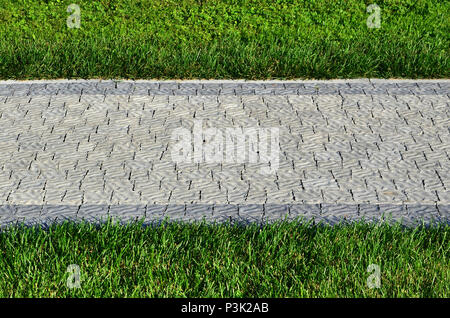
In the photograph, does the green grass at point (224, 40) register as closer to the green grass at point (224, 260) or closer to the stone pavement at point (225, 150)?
the stone pavement at point (225, 150)

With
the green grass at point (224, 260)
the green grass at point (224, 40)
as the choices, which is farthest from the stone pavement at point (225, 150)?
the green grass at point (224, 260)

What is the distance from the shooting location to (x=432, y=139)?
6.97 meters

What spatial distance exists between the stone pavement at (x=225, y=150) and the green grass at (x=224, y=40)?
0.28 m

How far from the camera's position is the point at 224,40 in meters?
9.40

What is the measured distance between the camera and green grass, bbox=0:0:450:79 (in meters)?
8.55

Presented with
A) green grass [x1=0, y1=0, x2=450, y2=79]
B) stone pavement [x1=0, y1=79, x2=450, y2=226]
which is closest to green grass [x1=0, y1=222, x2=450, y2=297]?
stone pavement [x1=0, y1=79, x2=450, y2=226]

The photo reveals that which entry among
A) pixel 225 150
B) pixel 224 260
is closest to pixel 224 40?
pixel 225 150

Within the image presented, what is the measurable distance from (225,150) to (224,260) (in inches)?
81.4

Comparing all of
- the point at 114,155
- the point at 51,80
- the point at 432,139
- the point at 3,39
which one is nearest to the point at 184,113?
the point at 114,155

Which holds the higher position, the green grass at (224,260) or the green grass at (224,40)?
the green grass at (224,260)

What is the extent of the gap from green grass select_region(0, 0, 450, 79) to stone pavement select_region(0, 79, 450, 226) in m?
0.28

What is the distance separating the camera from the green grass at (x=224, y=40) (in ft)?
28.0

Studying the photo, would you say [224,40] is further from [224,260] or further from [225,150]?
[224,260]

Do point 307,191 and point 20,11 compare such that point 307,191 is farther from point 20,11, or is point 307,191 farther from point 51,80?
point 20,11
